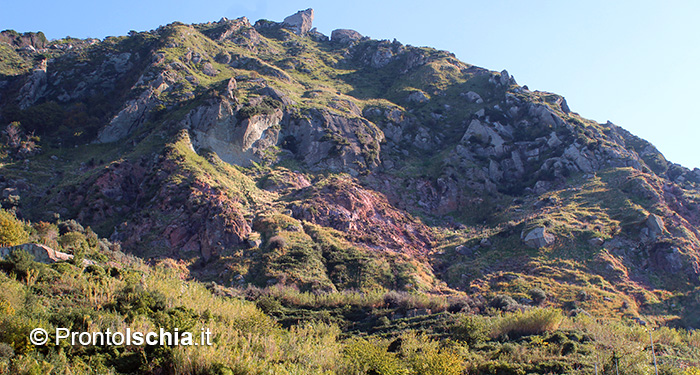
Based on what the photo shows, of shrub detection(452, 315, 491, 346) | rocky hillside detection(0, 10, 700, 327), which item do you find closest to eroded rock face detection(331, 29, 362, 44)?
rocky hillside detection(0, 10, 700, 327)

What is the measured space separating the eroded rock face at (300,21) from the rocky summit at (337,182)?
39.9m

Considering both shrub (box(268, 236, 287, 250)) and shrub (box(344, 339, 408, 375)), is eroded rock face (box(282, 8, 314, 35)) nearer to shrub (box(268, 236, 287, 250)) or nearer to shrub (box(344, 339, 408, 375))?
shrub (box(268, 236, 287, 250))

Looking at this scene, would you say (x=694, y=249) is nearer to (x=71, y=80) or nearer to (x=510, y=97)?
(x=510, y=97)

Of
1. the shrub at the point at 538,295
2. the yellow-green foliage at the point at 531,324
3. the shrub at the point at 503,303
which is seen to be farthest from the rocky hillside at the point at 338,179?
the yellow-green foliage at the point at 531,324

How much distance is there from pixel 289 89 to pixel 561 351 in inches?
1981

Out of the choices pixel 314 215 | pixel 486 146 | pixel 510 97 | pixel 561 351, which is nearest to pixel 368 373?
pixel 561 351

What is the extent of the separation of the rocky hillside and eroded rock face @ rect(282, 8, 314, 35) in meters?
38.2

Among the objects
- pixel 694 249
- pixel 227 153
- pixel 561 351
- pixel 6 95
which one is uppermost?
pixel 6 95

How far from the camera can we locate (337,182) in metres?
42.2

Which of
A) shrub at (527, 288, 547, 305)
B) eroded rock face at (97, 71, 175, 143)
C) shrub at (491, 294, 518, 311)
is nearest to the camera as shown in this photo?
shrub at (491, 294, 518, 311)

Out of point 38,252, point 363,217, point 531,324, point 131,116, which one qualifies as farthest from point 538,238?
point 131,116

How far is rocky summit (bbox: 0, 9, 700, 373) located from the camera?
30.8 m

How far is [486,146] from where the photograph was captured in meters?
54.6

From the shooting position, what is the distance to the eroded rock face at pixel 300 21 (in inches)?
4221
